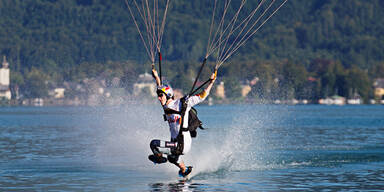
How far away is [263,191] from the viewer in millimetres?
19641

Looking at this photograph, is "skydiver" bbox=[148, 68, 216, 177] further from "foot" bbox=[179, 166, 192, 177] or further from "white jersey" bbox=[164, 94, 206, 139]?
"foot" bbox=[179, 166, 192, 177]

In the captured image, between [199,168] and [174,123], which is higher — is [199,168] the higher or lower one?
the lower one

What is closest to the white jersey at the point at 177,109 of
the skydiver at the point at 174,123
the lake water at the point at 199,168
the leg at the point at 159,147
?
the skydiver at the point at 174,123

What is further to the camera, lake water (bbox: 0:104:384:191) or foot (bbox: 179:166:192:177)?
foot (bbox: 179:166:192:177)

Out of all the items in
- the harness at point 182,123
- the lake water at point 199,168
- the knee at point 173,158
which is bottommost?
the lake water at point 199,168

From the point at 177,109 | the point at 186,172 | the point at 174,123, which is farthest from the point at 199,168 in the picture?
the point at 177,109

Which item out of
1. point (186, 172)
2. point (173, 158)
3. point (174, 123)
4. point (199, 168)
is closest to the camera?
point (174, 123)

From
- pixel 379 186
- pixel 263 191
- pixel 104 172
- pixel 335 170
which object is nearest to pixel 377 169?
pixel 335 170

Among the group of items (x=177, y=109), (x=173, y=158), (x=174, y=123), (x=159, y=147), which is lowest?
(x=173, y=158)

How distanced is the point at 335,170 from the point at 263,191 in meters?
5.46

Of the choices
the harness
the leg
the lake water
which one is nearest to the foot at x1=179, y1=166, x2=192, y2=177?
the lake water

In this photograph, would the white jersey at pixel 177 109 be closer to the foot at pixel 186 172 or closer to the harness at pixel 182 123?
the harness at pixel 182 123

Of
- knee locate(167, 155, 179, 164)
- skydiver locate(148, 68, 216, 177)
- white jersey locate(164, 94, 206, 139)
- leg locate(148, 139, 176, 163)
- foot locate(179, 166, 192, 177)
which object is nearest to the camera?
white jersey locate(164, 94, 206, 139)

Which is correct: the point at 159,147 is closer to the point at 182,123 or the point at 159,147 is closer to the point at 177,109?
the point at 182,123
